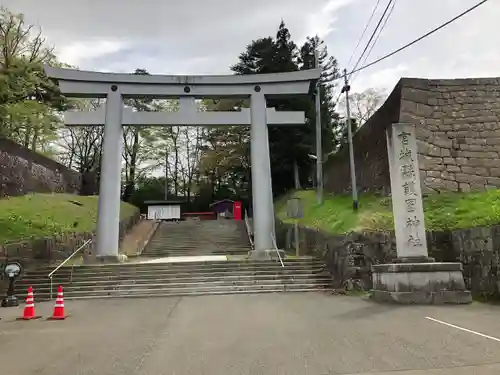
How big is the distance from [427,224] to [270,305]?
18.1 feet

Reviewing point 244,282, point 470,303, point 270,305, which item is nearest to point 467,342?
point 470,303

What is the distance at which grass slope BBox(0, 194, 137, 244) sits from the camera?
16.0 meters

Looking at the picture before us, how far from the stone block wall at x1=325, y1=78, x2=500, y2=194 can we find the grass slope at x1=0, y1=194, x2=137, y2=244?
44.0 feet

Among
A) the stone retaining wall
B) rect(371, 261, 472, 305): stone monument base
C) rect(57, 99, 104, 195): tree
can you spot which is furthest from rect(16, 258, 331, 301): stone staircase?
rect(57, 99, 104, 195): tree

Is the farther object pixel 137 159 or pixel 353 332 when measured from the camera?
pixel 137 159

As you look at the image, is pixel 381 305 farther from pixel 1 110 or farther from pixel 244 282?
pixel 1 110

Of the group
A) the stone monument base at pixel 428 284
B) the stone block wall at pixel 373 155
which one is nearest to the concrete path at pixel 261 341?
the stone monument base at pixel 428 284

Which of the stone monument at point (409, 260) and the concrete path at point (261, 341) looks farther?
the stone monument at point (409, 260)

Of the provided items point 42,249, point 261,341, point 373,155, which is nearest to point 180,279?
point 42,249

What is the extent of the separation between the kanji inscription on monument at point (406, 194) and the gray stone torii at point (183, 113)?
7610 millimetres

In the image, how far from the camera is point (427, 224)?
12.4 meters

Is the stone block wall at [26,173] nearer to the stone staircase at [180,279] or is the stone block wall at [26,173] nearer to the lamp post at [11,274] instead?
A: the stone staircase at [180,279]

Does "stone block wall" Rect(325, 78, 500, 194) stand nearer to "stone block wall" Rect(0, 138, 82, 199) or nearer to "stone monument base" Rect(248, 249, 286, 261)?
"stone monument base" Rect(248, 249, 286, 261)

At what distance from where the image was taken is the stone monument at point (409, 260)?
357 inches
